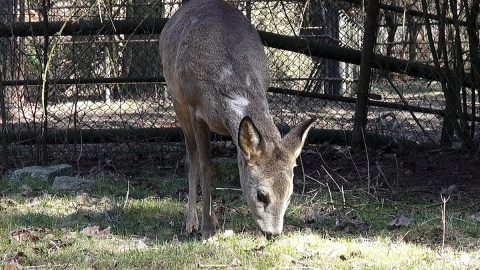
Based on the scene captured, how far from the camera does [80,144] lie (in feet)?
33.2

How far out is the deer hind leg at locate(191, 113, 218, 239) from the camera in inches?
268

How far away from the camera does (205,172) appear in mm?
6980

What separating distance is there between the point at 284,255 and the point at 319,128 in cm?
494

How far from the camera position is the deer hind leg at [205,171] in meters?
6.81

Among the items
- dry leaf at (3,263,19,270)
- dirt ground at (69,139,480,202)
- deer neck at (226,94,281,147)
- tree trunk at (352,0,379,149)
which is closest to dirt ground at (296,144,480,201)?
dirt ground at (69,139,480,202)

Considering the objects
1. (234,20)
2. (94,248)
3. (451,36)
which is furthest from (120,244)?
(451,36)

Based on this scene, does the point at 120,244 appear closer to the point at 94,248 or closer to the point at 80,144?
the point at 94,248

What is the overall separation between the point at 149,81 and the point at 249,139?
4410 millimetres

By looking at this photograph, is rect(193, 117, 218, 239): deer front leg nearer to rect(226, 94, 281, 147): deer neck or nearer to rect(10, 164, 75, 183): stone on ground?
rect(226, 94, 281, 147): deer neck

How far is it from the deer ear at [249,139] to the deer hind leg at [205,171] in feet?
3.21

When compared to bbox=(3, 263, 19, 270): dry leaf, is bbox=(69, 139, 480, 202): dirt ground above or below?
above

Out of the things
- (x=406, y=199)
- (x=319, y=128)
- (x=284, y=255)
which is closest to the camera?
(x=284, y=255)

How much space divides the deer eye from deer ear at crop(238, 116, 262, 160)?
0.27 meters

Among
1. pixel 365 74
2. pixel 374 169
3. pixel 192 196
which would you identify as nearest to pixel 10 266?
A: pixel 192 196
